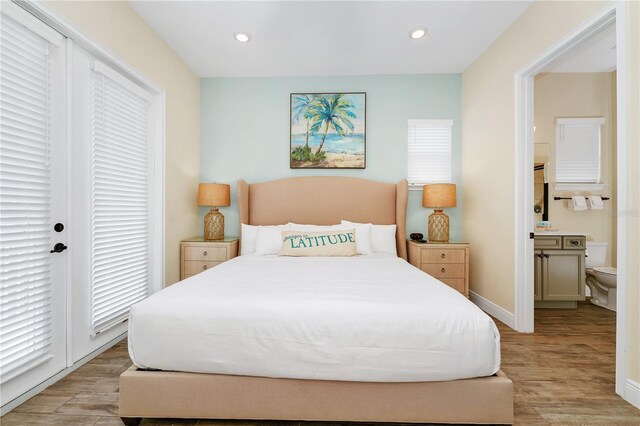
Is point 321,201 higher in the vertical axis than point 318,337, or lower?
higher

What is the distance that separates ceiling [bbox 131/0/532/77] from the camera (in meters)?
2.48

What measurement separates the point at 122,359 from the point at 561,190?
4.93m

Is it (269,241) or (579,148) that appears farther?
(579,148)

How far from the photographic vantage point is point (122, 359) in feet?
7.12

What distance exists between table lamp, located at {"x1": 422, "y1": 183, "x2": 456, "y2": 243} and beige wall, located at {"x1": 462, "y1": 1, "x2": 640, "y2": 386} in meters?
0.34

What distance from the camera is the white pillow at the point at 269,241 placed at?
3.06 metres

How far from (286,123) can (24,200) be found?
261 centimetres

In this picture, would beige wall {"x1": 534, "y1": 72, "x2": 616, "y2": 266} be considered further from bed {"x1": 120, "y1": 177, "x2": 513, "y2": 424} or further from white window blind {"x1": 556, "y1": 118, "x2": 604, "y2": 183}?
bed {"x1": 120, "y1": 177, "x2": 513, "y2": 424}

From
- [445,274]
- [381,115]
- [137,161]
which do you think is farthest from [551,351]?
[137,161]

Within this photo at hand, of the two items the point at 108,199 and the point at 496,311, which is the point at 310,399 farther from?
the point at 496,311

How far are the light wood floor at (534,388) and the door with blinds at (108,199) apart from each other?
0.31 m

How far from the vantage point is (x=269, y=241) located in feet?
10.1

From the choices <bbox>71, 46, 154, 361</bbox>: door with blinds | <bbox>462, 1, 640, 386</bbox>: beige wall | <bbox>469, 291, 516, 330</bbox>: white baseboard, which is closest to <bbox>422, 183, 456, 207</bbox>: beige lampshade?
<bbox>462, 1, 640, 386</bbox>: beige wall

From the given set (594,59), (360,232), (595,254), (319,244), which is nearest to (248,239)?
(319,244)
